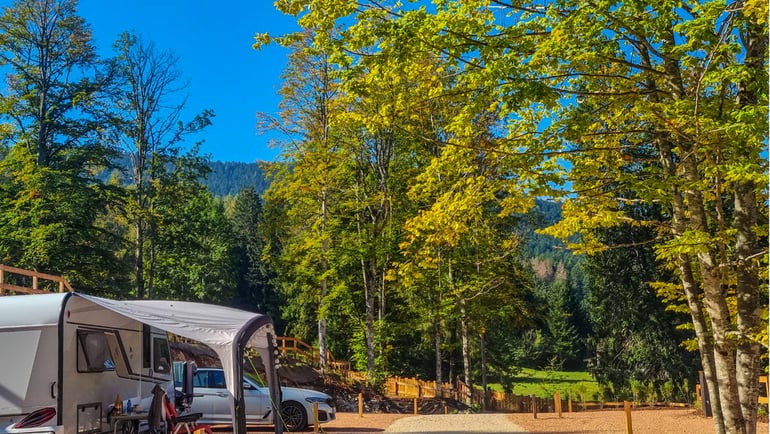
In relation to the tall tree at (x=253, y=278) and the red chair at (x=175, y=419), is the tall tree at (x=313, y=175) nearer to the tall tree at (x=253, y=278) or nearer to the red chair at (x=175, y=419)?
the red chair at (x=175, y=419)

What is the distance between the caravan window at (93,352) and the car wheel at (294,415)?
673 centimetres

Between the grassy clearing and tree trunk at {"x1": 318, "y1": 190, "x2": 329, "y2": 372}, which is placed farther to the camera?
the grassy clearing

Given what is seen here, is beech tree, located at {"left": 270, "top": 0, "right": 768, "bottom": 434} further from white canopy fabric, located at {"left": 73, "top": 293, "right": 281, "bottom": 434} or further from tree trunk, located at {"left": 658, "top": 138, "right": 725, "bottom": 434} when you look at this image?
white canopy fabric, located at {"left": 73, "top": 293, "right": 281, "bottom": 434}

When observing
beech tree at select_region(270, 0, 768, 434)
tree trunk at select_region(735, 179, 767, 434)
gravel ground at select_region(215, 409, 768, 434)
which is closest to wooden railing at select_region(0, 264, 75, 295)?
gravel ground at select_region(215, 409, 768, 434)

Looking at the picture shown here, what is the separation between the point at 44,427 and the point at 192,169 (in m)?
22.3

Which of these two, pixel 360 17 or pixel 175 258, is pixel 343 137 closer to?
pixel 175 258

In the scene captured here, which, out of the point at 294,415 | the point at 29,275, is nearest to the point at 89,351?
the point at 294,415

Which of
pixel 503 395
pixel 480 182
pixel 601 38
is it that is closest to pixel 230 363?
pixel 480 182

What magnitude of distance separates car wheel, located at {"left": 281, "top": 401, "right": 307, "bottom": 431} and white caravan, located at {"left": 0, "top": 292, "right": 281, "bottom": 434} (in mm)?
4949

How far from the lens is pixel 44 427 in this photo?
24.7 feet

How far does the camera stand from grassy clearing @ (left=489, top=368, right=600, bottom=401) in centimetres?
5135

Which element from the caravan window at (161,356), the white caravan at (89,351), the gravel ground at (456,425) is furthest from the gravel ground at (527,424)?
the white caravan at (89,351)

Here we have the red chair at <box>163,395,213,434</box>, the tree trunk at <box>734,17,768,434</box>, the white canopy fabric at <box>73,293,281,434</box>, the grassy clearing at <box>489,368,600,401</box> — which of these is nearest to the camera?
the white canopy fabric at <box>73,293,281,434</box>

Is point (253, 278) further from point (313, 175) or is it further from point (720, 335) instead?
point (720, 335)
